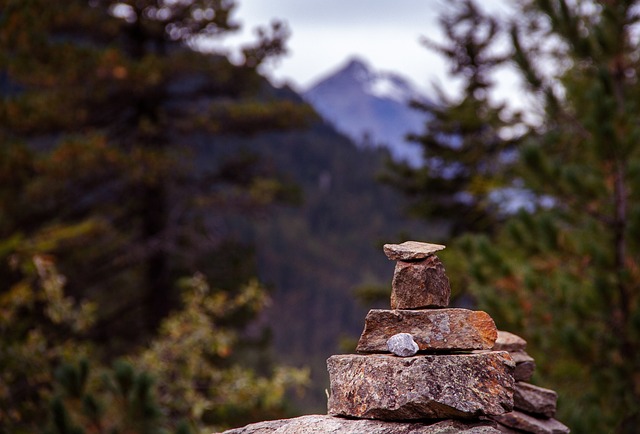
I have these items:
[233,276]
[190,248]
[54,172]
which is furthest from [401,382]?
[233,276]

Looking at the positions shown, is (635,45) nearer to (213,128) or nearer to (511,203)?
(511,203)

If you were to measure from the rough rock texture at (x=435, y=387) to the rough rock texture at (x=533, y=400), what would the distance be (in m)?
0.85

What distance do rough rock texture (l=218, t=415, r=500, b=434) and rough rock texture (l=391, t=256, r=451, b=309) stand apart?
52cm

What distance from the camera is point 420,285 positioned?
3.31 m

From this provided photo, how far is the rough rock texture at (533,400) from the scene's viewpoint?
393 cm

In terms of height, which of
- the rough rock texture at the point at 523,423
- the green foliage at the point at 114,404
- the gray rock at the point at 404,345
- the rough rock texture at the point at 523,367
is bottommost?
the green foliage at the point at 114,404

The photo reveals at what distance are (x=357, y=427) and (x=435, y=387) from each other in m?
0.38

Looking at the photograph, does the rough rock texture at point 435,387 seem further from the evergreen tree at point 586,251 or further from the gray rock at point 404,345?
the evergreen tree at point 586,251

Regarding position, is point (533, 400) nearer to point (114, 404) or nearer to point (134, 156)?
point (114, 404)

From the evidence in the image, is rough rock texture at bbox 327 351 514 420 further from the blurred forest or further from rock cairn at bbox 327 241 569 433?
the blurred forest

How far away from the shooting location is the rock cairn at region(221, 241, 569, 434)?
307cm

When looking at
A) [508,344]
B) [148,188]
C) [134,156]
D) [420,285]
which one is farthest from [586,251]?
[148,188]

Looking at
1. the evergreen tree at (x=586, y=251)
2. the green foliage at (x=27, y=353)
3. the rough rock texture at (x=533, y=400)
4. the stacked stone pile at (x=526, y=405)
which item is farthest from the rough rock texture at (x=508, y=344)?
the green foliage at (x=27, y=353)

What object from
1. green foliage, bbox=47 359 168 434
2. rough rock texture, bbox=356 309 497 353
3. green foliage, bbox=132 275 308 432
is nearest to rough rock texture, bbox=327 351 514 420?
rough rock texture, bbox=356 309 497 353
